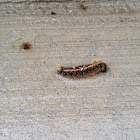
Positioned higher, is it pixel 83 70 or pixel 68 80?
pixel 83 70

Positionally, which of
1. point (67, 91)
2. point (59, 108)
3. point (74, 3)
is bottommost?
point (59, 108)

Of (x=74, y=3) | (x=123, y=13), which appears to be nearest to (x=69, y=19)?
(x=74, y=3)

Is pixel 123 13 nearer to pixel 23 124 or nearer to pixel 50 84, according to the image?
pixel 50 84
